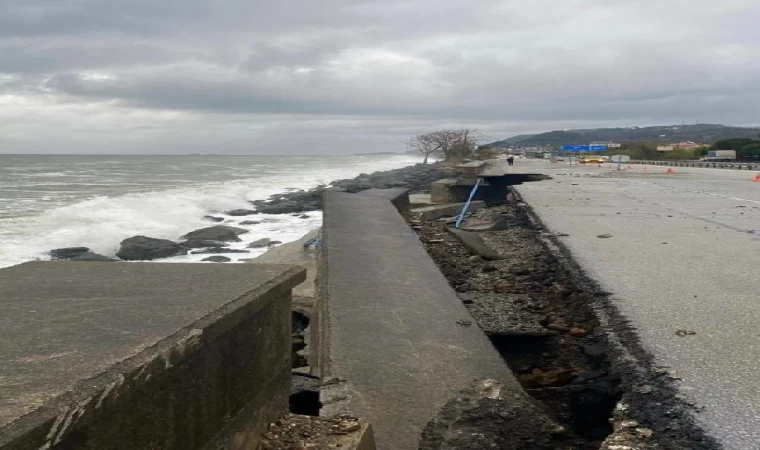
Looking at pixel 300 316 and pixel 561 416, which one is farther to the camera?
pixel 300 316

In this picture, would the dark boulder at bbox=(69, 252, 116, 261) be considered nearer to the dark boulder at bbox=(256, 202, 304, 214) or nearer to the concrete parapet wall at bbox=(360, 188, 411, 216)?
the concrete parapet wall at bbox=(360, 188, 411, 216)

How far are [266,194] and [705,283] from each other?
36279 millimetres

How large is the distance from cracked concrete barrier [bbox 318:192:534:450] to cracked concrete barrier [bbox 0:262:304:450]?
1.65 feet

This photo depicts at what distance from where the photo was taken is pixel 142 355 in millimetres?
1826

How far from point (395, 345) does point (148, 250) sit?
1480cm

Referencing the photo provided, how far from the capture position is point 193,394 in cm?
202

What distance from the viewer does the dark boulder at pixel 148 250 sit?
16938mm

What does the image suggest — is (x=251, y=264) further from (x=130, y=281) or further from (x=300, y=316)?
(x=300, y=316)

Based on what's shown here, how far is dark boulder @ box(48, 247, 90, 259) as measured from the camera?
688 inches

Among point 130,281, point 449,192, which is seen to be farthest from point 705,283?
point 449,192

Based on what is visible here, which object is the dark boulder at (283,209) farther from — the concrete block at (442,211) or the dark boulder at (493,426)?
the dark boulder at (493,426)

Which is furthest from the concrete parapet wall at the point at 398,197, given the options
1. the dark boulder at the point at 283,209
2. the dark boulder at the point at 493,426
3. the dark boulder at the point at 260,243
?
the dark boulder at the point at 283,209

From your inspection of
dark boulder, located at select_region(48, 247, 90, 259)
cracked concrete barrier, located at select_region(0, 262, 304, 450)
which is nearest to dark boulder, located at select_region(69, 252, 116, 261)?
dark boulder, located at select_region(48, 247, 90, 259)

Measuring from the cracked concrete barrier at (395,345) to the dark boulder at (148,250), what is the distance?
11.7 m
